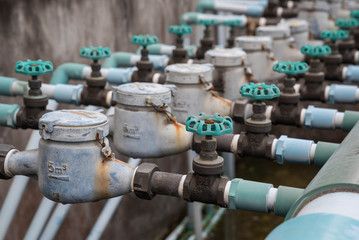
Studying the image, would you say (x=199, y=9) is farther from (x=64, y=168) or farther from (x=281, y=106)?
(x=64, y=168)

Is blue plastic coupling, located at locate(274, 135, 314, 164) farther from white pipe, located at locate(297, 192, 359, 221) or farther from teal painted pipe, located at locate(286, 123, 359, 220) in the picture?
white pipe, located at locate(297, 192, 359, 221)

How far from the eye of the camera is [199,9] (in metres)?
6.82

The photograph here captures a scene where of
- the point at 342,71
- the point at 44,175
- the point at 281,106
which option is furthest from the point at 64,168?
the point at 342,71

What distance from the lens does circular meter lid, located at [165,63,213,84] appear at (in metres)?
3.42

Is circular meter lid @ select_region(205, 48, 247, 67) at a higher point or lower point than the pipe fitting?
higher

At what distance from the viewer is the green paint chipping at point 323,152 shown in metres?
2.74

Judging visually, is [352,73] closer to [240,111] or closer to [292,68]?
[292,68]

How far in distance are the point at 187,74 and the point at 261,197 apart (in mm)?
1269

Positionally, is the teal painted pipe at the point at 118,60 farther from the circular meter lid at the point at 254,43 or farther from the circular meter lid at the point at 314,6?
the circular meter lid at the point at 314,6

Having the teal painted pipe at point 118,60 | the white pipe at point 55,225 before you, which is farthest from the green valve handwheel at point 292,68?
the teal painted pipe at point 118,60

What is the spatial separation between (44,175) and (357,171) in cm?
141

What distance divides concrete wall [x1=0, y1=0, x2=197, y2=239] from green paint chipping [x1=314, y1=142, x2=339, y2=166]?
2.38 meters

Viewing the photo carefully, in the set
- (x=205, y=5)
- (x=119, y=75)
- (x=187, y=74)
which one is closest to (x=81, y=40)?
(x=119, y=75)

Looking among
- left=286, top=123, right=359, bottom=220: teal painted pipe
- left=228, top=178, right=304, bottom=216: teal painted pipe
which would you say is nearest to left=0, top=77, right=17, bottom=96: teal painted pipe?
left=228, top=178, right=304, bottom=216: teal painted pipe
